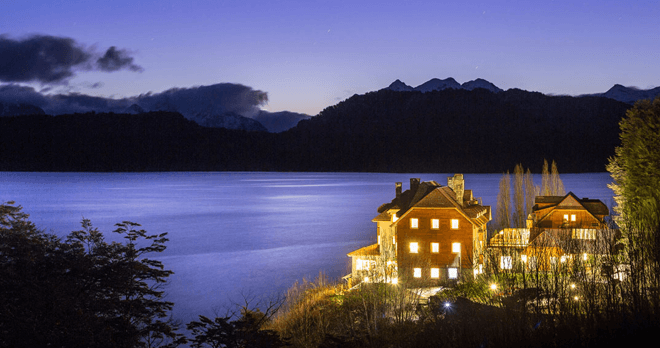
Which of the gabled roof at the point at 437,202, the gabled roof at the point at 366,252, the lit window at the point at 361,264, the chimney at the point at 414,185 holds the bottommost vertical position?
the lit window at the point at 361,264

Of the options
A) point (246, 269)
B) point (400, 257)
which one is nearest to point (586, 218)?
point (400, 257)

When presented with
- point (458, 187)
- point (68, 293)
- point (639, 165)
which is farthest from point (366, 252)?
point (68, 293)

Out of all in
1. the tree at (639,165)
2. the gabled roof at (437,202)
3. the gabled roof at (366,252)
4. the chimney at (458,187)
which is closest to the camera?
the tree at (639,165)

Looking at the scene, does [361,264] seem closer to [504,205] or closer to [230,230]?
[504,205]

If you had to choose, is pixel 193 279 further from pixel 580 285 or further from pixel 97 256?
pixel 580 285

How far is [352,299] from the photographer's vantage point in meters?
28.2

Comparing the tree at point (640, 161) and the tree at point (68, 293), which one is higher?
the tree at point (640, 161)

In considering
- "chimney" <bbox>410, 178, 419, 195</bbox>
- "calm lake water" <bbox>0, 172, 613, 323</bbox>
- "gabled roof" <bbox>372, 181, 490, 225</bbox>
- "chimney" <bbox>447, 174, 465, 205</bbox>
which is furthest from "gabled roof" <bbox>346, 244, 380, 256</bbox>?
"calm lake water" <bbox>0, 172, 613, 323</bbox>

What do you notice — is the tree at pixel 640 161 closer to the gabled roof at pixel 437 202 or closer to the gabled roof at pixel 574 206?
the gabled roof at pixel 437 202

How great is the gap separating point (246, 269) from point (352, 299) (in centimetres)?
2925

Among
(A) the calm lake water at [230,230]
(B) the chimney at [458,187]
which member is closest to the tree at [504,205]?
(A) the calm lake water at [230,230]

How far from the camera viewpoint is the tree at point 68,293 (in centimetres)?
1673

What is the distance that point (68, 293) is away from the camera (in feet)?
60.8

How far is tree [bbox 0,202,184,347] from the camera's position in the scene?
54.9 feet
